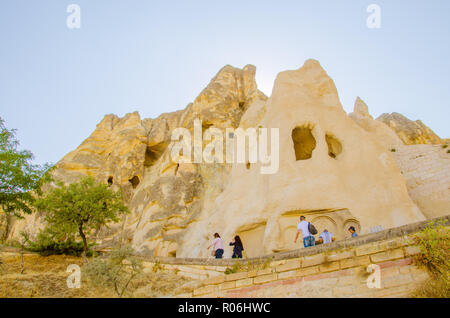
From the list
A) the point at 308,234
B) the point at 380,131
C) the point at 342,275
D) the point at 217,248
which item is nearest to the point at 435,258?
the point at 342,275

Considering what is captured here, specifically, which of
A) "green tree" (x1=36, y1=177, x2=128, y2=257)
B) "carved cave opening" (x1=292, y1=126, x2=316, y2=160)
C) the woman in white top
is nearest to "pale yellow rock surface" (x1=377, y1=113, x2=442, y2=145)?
"carved cave opening" (x1=292, y1=126, x2=316, y2=160)

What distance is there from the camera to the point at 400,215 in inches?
517

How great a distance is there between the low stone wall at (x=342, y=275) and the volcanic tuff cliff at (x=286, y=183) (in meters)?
6.32

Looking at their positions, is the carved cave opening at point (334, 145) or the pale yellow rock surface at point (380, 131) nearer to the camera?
the carved cave opening at point (334, 145)

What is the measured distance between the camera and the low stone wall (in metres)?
4.86

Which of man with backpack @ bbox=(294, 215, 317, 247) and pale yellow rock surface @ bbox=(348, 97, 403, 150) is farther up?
pale yellow rock surface @ bbox=(348, 97, 403, 150)

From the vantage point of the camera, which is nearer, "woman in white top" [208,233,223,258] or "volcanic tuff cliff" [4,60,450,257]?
"woman in white top" [208,233,223,258]

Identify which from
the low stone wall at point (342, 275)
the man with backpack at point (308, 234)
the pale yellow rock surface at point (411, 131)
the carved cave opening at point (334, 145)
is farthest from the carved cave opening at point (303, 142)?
the pale yellow rock surface at point (411, 131)

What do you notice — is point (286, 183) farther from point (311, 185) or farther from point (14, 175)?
point (14, 175)

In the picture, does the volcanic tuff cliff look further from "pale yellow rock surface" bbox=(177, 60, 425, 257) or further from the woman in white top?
the woman in white top

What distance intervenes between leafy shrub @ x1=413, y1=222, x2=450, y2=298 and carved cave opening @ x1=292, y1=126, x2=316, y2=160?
12.9 metres

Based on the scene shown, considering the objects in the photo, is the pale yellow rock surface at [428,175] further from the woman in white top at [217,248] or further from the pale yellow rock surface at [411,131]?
the pale yellow rock surface at [411,131]

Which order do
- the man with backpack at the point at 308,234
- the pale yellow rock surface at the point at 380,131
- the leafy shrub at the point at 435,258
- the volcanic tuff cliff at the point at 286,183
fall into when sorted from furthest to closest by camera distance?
the pale yellow rock surface at the point at 380,131 < the volcanic tuff cliff at the point at 286,183 < the man with backpack at the point at 308,234 < the leafy shrub at the point at 435,258

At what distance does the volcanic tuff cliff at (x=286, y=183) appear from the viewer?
13172 mm
